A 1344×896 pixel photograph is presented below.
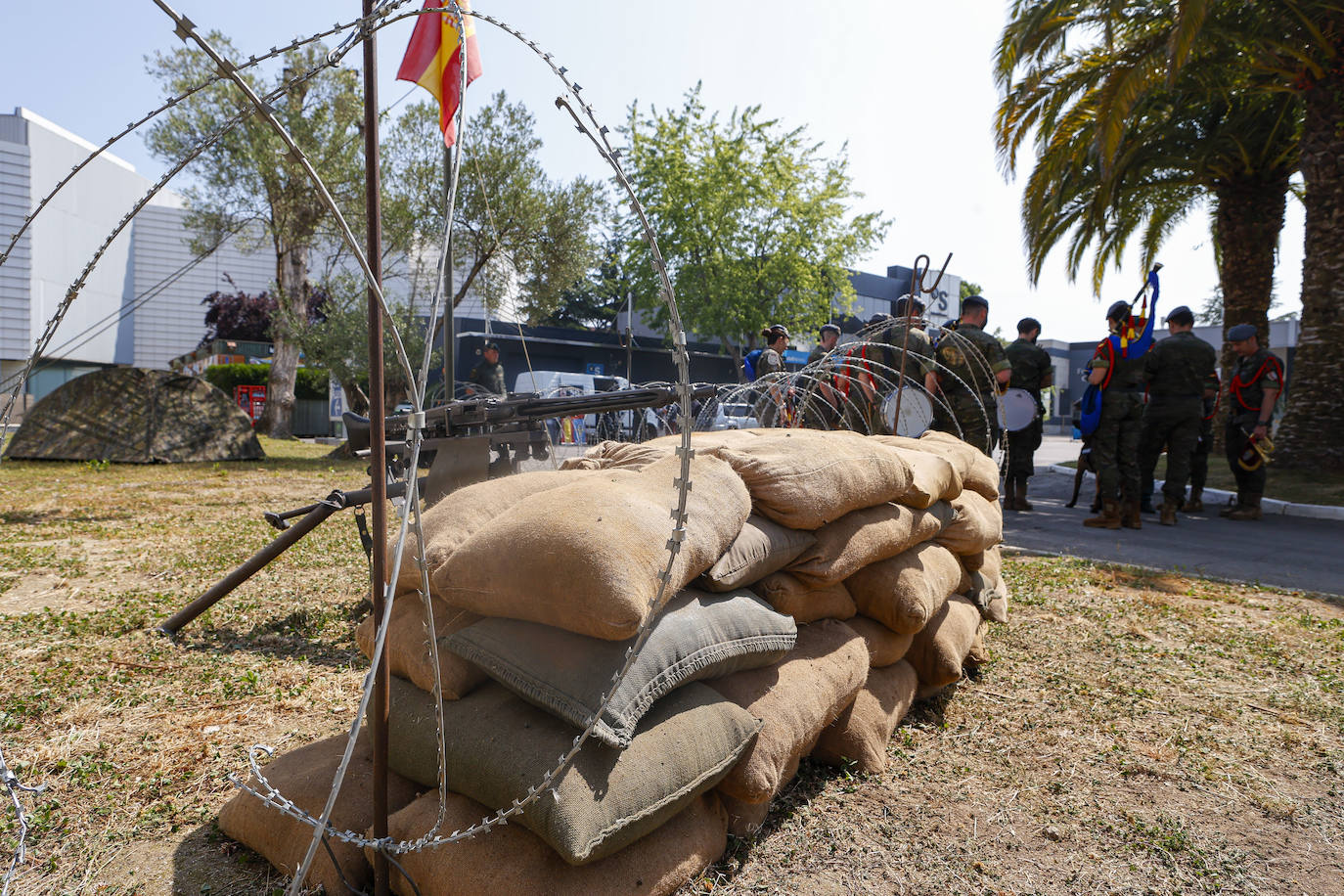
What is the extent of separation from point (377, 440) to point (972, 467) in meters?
3.00

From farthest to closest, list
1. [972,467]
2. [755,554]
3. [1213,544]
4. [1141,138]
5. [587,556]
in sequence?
[1141,138] < [1213,544] < [972,467] < [755,554] < [587,556]

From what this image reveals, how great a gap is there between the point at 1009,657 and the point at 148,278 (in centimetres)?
3862

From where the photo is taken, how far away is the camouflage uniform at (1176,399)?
7410 millimetres

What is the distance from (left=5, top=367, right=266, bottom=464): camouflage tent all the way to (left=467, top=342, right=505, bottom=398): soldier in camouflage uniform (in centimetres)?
668

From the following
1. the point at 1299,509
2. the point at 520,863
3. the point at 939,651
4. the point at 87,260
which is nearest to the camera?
the point at 520,863

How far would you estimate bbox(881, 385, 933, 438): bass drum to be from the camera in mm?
6078

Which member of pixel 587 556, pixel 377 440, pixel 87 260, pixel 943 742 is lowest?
pixel 943 742

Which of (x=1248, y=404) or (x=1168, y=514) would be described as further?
(x=1248, y=404)

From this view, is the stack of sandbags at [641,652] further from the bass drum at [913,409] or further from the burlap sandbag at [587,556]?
the bass drum at [913,409]

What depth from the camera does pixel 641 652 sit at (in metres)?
1.86

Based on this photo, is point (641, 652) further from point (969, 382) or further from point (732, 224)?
point (732, 224)

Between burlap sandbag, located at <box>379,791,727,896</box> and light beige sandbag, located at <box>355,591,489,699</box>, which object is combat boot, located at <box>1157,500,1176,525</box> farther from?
light beige sandbag, located at <box>355,591,489,699</box>

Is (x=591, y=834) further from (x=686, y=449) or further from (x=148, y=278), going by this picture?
(x=148, y=278)

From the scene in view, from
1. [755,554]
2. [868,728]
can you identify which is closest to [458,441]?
[755,554]
